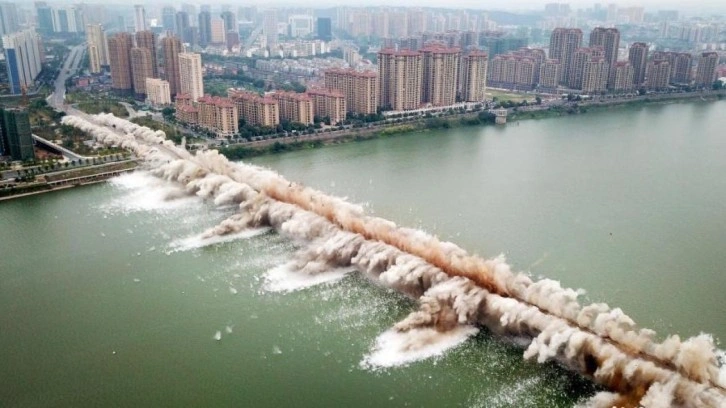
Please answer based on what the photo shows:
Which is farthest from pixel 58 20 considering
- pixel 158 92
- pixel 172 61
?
pixel 158 92

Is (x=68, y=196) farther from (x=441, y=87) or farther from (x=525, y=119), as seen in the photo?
(x=525, y=119)

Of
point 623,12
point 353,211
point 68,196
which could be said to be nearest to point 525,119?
point 353,211

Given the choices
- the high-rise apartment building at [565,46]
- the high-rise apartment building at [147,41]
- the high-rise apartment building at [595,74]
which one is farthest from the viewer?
the high-rise apartment building at [565,46]

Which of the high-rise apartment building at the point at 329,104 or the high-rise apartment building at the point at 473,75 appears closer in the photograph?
the high-rise apartment building at the point at 329,104

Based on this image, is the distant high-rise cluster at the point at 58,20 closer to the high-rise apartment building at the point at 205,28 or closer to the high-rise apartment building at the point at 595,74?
the high-rise apartment building at the point at 205,28

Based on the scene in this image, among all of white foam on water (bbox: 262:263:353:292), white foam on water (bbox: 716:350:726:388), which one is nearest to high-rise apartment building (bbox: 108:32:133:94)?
white foam on water (bbox: 262:263:353:292)

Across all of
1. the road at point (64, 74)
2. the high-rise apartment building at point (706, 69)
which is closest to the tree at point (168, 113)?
the road at point (64, 74)
